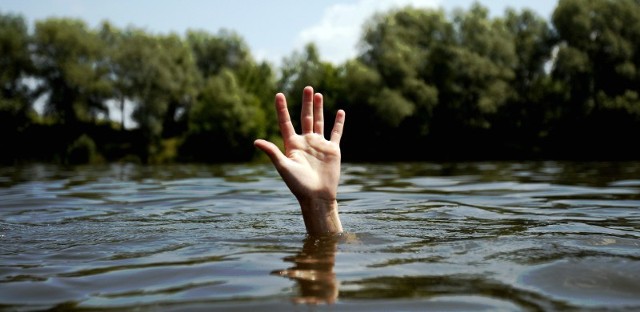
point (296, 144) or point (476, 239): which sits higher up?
point (296, 144)

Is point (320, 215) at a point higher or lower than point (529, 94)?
lower

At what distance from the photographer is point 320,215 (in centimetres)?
396

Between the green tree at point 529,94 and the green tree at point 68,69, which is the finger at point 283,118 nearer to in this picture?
the green tree at point 529,94

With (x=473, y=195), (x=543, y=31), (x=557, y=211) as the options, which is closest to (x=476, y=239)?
(x=557, y=211)

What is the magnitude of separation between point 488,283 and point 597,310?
1.69 ft

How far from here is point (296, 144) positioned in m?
3.98

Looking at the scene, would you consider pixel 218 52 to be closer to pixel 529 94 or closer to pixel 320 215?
pixel 529 94

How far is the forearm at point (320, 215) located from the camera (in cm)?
387

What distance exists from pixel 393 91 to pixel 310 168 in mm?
34221

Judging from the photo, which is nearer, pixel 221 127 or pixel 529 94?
pixel 529 94

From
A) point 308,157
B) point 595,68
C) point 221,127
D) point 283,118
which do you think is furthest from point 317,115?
point 221,127

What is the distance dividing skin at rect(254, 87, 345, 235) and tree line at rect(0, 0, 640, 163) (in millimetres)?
31991

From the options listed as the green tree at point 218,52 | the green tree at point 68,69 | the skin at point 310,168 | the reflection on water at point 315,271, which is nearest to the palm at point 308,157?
the skin at point 310,168

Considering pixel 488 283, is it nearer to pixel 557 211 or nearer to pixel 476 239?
pixel 476 239
